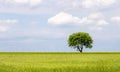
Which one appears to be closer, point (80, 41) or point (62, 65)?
point (62, 65)

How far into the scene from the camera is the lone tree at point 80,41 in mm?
118062

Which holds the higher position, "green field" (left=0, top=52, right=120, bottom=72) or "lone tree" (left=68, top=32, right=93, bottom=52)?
"lone tree" (left=68, top=32, right=93, bottom=52)

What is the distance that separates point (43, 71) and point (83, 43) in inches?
3731

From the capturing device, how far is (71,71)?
23.3 m

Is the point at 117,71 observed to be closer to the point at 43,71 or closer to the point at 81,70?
the point at 81,70

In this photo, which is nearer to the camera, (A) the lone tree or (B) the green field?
(B) the green field

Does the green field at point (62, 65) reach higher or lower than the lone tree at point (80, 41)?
lower

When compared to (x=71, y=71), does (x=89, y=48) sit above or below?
above

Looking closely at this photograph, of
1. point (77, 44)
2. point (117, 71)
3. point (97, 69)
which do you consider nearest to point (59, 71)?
point (97, 69)

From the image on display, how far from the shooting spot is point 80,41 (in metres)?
118

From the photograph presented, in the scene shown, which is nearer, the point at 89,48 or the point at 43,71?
the point at 43,71

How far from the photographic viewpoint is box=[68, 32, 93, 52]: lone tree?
11806 centimetres

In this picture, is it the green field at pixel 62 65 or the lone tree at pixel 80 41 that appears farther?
the lone tree at pixel 80 41

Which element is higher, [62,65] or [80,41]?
[80,41]
